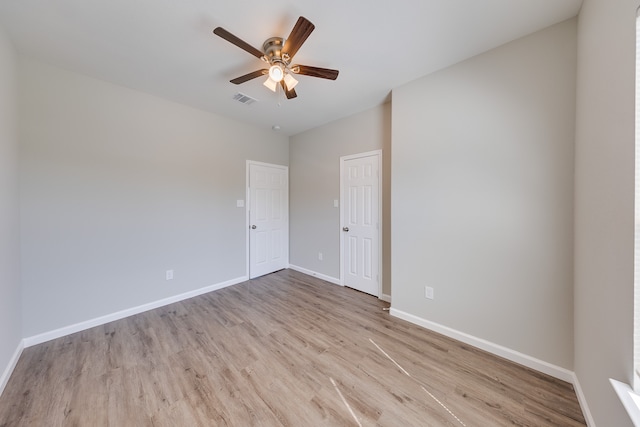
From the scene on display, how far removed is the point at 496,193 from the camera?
1.87 m

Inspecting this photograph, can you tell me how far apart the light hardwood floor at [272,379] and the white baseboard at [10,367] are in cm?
5

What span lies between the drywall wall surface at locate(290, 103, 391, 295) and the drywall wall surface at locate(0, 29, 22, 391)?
3134 mm

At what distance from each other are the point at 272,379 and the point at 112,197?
2520 mm

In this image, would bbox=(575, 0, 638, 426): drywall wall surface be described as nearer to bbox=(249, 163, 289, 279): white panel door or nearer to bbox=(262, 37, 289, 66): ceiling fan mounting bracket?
bbox=(262, 37, 289, 66): ceiling fan mounting bracket

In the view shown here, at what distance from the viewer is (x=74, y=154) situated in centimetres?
221

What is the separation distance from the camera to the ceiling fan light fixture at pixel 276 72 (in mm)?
1782

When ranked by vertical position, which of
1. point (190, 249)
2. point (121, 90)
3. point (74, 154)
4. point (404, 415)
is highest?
point (121, 90)

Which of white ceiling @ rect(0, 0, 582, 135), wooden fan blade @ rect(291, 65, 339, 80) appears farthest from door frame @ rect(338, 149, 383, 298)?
wooden fan blade @ rect(291, 65, 339, 80)

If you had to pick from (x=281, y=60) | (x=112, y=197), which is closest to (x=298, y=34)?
(x=281, y=60)

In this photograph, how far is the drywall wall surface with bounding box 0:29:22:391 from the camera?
5.24 feet

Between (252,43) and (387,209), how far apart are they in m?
2.28

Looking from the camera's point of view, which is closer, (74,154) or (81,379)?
(81,379)

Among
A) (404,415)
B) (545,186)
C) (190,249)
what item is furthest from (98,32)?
(545,186)

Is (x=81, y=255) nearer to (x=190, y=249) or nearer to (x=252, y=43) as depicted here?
(x=190, y=249)
